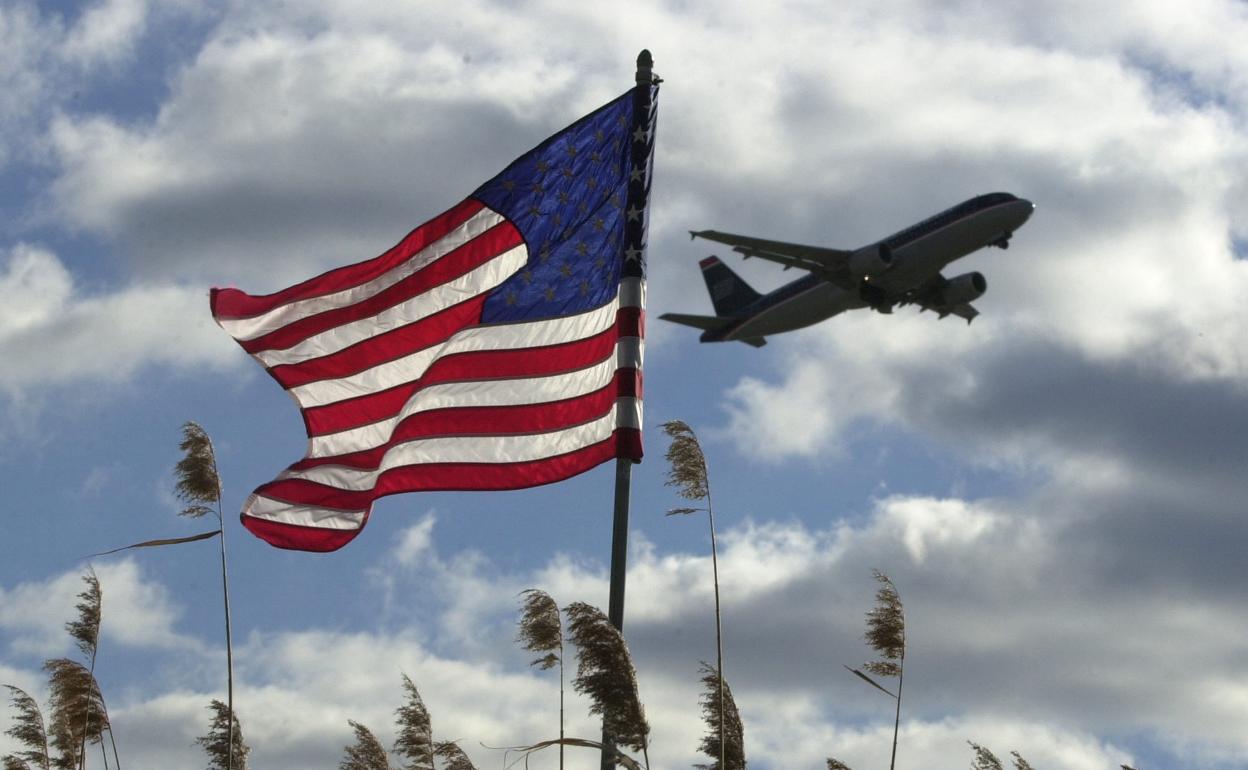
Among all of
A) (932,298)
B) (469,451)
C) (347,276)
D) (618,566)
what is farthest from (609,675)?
(932,298)

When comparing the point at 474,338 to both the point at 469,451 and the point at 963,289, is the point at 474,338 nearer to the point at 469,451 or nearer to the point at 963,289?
the point at 469,451

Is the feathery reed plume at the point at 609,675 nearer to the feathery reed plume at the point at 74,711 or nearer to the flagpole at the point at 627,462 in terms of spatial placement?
the flagpole at the point at 627,462

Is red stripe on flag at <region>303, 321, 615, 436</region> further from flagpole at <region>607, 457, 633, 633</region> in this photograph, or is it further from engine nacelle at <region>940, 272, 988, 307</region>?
engine nacelle at <region>940, 272, 988, 307</region>

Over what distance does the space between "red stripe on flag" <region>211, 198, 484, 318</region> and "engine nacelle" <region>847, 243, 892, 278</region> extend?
47.3 metres

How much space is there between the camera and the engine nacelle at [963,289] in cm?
6794

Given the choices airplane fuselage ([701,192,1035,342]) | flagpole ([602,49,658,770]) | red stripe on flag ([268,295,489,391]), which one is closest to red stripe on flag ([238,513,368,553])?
red stripe on flag ([268,295,489,391])

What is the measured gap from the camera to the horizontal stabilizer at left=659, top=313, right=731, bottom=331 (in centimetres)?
7681

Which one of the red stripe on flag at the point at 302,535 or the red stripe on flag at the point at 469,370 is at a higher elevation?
the red stripe on flag at the point at 469,370

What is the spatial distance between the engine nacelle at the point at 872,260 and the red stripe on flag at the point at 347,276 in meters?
47.3

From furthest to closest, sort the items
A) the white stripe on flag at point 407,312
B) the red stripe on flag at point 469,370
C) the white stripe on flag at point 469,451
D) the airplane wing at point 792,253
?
the airplane wing at point 792,253 < the white stripe on flag at point 407,312 < the red stripe on flag at point 469,370 < the white stripe on flag at point 469,451

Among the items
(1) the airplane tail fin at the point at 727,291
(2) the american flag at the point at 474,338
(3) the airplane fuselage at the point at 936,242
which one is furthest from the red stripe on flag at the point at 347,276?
(1) the airplane tail fin at the point at 727,291

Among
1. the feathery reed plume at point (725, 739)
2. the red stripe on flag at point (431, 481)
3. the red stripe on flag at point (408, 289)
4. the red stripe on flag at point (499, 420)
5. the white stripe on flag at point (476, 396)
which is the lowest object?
the feathery reed plume at point (725, 739)

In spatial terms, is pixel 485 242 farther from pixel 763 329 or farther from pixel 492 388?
pixel 763 329

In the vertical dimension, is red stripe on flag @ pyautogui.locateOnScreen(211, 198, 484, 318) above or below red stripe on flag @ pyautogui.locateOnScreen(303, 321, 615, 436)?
above
